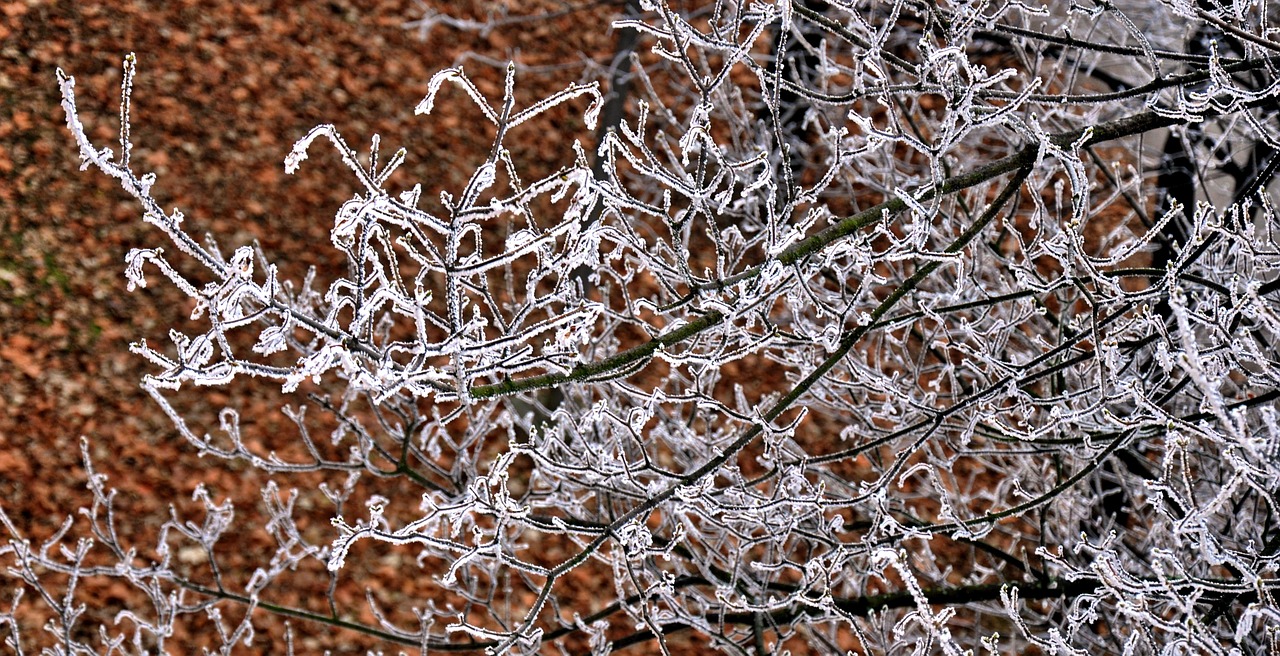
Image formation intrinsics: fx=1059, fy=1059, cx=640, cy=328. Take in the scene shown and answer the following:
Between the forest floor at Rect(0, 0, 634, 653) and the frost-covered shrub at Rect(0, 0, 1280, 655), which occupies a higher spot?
the forest floor at Rect(0, 0, 634, 653)

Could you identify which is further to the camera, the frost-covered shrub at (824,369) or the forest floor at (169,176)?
the forest floor at (169,176)

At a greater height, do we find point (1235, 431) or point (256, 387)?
point (256, 387)

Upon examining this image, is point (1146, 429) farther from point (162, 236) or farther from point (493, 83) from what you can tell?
point (493, 83)

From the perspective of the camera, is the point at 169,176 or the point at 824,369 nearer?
the point at 824,369

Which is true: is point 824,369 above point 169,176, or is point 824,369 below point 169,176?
below

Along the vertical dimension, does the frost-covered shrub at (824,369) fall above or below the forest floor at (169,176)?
below

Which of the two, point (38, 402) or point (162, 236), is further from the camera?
point (162, 236)

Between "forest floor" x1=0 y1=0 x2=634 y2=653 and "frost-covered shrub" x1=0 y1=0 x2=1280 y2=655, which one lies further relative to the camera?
"forest floor" x1=0 y1=0 x2=634 y2=653

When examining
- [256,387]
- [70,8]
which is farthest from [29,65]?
[256,387]
